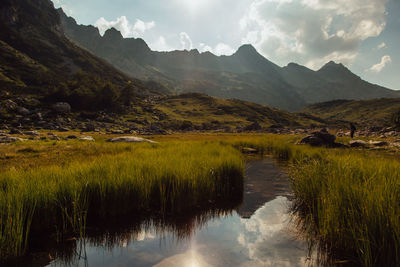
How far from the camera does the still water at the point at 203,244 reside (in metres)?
4.24

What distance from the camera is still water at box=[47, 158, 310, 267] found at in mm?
4238

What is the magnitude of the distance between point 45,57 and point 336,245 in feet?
548

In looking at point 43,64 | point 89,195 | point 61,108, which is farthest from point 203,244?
point 43,64

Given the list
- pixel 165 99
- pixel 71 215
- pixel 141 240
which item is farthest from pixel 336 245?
pixel 165 99

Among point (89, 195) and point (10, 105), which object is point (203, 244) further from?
point (10, 105)

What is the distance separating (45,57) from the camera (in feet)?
417

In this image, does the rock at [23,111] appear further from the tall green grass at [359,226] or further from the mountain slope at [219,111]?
the tall green grass at [359,226]

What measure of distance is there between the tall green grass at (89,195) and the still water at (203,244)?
2.42 ft

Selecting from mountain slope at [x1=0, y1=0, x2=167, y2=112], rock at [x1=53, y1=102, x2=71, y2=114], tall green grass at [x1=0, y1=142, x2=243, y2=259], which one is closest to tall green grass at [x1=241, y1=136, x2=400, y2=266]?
tall green grass at [x1=0, y1=142, x2=243, y2=259]

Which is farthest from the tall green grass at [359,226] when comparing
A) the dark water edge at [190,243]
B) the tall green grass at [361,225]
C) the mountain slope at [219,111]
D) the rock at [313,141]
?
the mountain slope at [219,111]

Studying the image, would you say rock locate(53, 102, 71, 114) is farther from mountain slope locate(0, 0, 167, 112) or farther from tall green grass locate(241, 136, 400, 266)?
tall green grass locate(241, 136, 400, 266)

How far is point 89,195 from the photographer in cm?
612

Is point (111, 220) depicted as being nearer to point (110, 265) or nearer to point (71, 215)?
point (71, 215)

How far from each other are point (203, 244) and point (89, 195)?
376 centimetres
